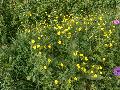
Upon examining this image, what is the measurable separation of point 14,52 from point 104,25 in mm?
1821

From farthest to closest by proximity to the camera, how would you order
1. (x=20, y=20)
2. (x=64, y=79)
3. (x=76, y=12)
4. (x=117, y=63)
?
(x=76, y=12) < (x=20, y=20) < (x=117, y=63) < (x=64, y=79)

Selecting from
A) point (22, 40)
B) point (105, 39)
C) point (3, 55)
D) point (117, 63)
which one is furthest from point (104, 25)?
point (3, 55)

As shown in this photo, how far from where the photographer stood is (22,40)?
607 centimetres

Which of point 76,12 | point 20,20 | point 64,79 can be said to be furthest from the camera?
point 76,12

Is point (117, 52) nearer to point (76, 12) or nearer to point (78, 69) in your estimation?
point (78, 69)

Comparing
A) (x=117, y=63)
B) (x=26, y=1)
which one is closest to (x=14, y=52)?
(x=117, y=63)

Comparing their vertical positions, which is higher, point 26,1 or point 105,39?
point 26,1

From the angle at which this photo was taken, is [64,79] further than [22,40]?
No

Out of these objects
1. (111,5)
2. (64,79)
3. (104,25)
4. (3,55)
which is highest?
(111,5)

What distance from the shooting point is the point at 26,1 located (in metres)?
8.41

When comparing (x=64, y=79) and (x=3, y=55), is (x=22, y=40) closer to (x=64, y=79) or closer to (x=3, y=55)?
(x=3, y=55)

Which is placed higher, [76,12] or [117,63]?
[76,12]

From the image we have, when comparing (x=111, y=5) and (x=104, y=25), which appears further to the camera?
(x=111, y=5)

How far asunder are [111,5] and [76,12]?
36.8 inches
